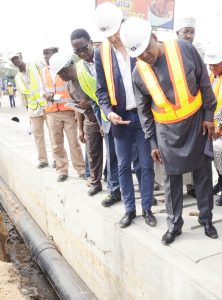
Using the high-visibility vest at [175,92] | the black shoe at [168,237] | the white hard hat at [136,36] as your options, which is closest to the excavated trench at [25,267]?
the black shoe at [168,237]

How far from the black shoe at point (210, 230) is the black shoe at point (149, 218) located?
494 millimetres

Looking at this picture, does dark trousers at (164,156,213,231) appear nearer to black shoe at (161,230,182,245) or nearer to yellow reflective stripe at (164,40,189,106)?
black shoe at (161,230,182,245)

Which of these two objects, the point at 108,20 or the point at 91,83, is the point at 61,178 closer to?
the point at 91,83

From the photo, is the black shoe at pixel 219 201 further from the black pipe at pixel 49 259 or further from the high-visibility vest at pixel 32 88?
the high-visibility vest at pixel 32 88

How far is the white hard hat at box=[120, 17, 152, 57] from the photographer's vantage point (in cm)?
272

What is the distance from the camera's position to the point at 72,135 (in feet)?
16.8

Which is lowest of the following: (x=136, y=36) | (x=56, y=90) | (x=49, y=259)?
(x=49, y=259)

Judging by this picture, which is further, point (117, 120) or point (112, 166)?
point (112, 166)

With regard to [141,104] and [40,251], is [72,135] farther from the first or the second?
[141,104]

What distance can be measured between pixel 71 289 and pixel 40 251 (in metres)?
1.13

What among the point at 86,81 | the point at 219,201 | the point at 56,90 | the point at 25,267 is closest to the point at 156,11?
the point at 56,90

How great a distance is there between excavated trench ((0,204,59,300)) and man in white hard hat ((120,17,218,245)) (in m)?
2.71

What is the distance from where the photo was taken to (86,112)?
4.39 metres

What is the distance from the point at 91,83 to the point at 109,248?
178 cm
